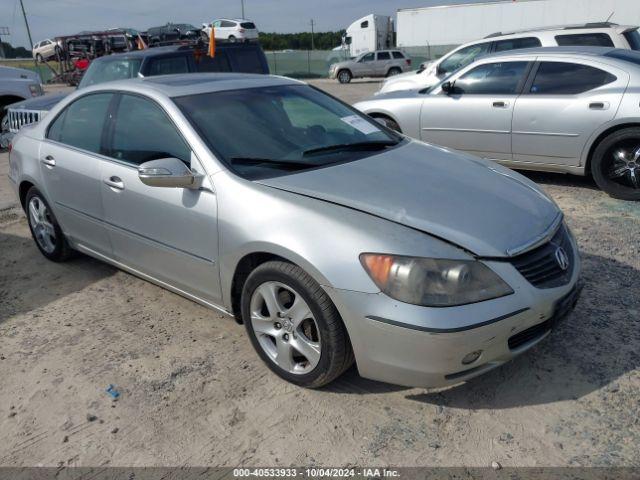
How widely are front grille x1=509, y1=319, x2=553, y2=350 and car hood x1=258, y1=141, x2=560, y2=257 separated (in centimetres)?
39

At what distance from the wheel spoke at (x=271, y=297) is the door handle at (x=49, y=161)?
7.61ft

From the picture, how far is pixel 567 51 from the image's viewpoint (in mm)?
6062

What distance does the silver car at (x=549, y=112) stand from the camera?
18.3 ft

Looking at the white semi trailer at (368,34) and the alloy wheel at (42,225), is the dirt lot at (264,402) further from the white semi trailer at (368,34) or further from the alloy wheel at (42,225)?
the white semi trailer at (368,34)

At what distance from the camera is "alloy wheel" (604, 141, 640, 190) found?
5543 millimetres

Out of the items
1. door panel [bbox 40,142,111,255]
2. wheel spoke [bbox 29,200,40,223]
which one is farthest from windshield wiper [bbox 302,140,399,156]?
wheel spoke [bbox 29,200,40,223]

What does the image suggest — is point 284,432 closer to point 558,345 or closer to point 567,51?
point 558,345

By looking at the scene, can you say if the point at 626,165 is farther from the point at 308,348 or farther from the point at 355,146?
the point at 308,348

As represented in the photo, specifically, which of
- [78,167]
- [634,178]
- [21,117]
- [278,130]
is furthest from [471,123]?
[21,117]

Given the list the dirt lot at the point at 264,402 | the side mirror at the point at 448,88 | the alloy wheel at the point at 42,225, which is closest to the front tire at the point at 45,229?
the alloy wheel at the point at 42,225

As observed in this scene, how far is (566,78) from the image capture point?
593 cm

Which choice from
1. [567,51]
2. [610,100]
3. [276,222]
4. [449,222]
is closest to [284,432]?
[276,222]

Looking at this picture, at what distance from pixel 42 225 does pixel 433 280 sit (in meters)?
3.67

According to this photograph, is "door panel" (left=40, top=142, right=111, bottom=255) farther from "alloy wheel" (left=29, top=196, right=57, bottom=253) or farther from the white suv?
the white suv
